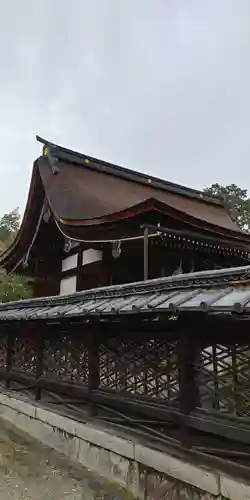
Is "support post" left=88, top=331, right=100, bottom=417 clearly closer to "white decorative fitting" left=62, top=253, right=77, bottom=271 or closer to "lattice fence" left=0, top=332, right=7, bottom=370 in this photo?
"lattice fence" left=0, top=332, right=7, bottom=370

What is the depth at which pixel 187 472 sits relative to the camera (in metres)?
3.06

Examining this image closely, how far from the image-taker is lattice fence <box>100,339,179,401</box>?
3.57 metres

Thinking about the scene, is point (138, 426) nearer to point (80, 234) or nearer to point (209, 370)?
point (209, 370)

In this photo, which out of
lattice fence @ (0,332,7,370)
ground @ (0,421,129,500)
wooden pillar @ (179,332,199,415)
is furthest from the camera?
lattice fence @ (0,332,7,370)

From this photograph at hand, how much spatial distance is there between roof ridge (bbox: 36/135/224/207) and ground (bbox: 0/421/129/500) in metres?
8.71

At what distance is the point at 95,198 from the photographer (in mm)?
11141

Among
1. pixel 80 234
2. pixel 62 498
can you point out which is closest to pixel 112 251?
pixel 80 234

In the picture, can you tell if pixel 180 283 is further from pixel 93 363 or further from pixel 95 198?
pixel 95 198

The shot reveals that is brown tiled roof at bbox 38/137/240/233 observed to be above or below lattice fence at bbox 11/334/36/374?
above

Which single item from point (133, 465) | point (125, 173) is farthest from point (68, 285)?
point (133, 465)

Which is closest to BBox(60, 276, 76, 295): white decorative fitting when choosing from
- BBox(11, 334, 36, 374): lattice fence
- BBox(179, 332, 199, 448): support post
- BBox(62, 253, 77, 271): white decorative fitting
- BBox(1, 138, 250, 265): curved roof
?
BBox(62, 253, 77, 271): white decorative fitting

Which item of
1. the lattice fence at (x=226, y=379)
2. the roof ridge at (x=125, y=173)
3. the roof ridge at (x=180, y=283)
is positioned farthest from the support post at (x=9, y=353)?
the roof ridge at (x=125, y=173)

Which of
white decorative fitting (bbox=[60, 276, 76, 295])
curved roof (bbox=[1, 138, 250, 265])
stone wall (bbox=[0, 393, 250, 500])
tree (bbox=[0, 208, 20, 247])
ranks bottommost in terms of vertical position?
stone wall (bbox=[0, 393, 250, 500])

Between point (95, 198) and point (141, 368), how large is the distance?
777 cm
